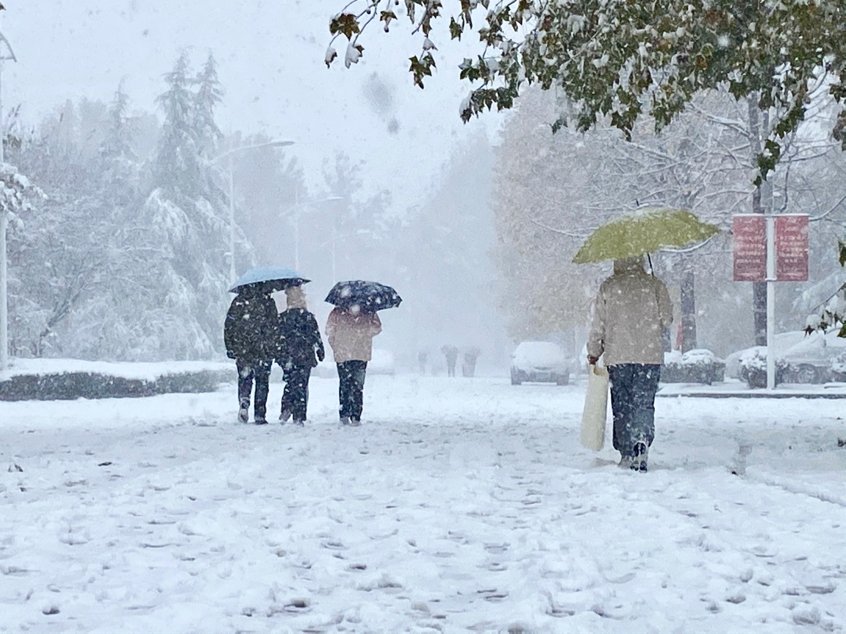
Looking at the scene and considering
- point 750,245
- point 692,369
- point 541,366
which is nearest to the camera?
point 750,245

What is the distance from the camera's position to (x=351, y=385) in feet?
49.9

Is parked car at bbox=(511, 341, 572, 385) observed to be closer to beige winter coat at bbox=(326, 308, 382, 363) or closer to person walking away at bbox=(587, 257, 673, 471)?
beige winter coat at bbox=(326, 308, 382, 363)

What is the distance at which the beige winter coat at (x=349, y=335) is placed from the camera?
14836 mm

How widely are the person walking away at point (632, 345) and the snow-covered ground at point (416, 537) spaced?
1.28ft

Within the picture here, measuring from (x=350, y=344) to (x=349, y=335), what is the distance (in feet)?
0.37

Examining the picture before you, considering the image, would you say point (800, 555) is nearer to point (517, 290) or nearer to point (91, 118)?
point (517, 290)

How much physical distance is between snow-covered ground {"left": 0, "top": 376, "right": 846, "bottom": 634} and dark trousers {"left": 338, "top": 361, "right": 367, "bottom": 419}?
2.40 meters

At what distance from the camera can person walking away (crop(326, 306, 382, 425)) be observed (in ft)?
48.7

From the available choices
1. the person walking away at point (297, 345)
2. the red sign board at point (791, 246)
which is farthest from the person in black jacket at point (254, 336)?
the red sign board at point (791, 246)

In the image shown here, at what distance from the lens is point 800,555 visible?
5883mm

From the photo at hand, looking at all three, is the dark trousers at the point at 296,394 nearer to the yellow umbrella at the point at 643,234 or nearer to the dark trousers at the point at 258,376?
the dark trousers at the point at 258,376

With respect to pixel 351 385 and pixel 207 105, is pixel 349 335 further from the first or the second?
pixel 207 105

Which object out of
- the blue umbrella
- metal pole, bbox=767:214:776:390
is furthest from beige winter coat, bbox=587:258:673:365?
metal pole, bbox=767:214:776:390

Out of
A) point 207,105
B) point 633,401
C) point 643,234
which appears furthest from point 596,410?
point 207,105
